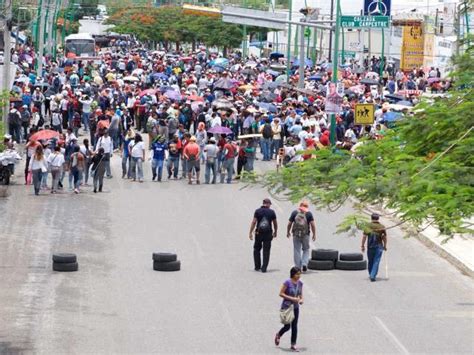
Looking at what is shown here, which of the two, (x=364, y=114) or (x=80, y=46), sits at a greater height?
(x=80, y=46)

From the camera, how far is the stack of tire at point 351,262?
94.0ft

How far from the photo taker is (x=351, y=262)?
28.6m

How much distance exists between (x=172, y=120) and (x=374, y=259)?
67.4ft

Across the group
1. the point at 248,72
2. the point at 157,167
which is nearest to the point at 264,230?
the point at 157,167

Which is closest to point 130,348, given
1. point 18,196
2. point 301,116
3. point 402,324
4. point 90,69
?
point 402,324

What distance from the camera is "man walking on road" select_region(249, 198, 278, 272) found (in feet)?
91.3

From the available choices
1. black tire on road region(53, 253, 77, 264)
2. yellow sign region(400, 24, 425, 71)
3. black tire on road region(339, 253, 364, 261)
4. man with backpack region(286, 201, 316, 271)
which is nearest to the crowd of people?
man with backpack region(286, 201, 316, 271)

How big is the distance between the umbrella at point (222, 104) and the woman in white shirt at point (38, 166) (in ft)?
Answer: 48.8

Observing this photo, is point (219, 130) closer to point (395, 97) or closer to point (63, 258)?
point (395, 97)

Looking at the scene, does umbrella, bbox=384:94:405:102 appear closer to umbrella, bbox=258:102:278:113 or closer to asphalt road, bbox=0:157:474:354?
umbrella, bbox=258:102:278:113

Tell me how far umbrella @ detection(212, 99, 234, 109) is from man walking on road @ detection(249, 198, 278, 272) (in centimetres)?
2425

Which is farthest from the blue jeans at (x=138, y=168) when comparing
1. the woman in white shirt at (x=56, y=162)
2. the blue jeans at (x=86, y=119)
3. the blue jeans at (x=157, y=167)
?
the blue jeans at (x=86, y=119)

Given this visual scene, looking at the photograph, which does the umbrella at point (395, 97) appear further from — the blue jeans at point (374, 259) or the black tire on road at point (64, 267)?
the black tire on road at point (64, 267)

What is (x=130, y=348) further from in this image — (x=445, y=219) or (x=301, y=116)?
(x=301, y=116)
